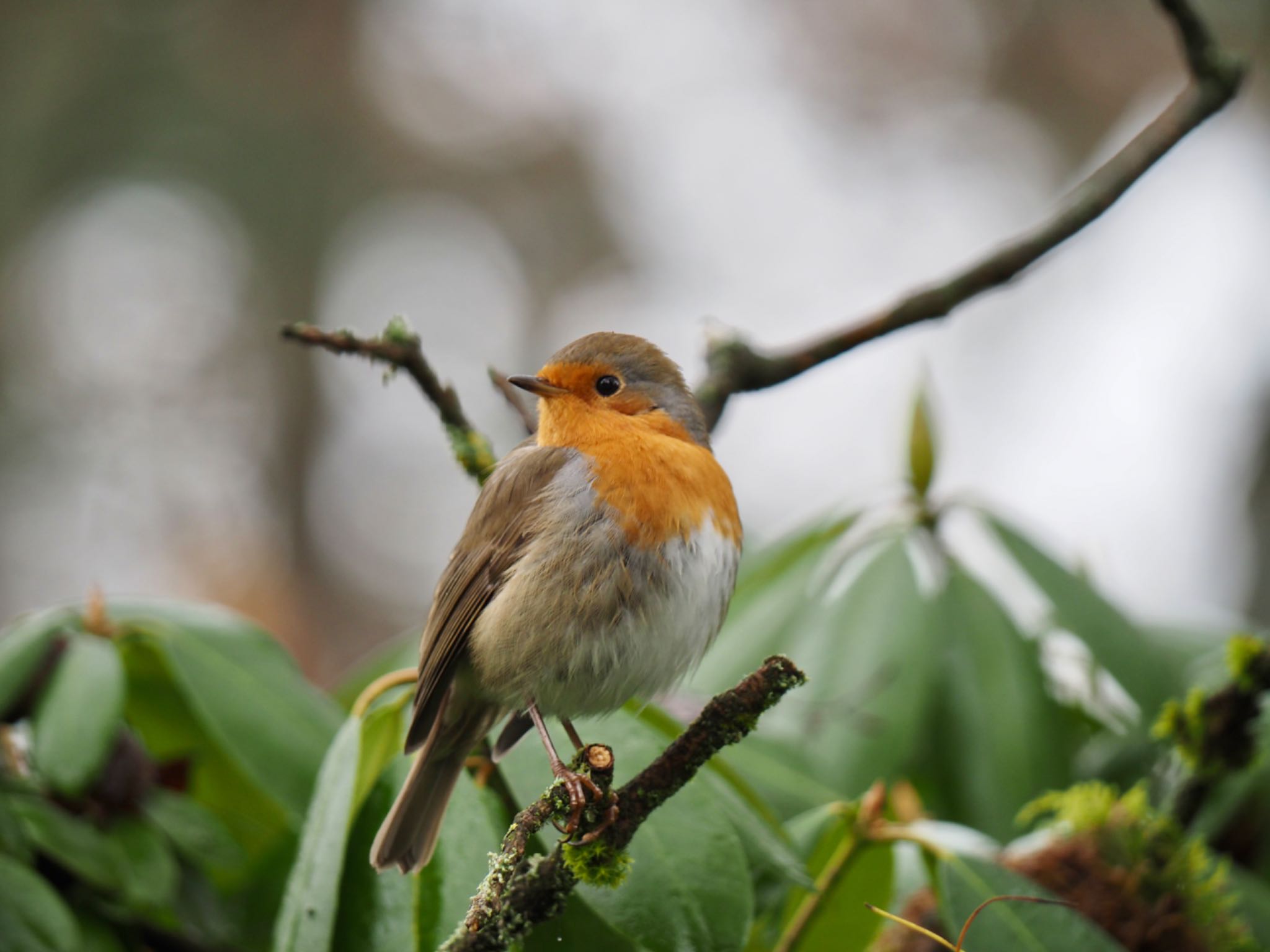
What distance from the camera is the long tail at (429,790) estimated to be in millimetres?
1537

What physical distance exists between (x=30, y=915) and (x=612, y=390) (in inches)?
50.8

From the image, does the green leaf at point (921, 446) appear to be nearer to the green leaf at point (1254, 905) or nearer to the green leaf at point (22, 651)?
the green leaf at point (1254, 905)

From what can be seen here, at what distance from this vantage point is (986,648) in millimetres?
2170

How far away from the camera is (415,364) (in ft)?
5.35

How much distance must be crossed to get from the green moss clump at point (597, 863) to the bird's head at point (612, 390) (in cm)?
95

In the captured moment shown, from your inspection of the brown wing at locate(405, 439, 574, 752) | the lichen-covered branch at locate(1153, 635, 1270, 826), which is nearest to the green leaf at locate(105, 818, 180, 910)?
the brown wing at locate(405, 439, 574, 752)

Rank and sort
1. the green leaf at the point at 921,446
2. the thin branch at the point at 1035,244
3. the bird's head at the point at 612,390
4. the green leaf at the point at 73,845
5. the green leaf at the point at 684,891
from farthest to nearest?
1. the green leaf at the point at 921,446
2. the bird's head at the point at 612,390
3. the thin branch at the point at 1035,244
4. the green leaf at the point at 73,845
5. the green leaf at the point at 684,891

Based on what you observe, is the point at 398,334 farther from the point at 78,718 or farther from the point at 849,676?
the point at 849,676

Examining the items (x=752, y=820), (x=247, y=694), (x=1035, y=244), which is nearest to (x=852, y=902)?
(x=752, y=820)

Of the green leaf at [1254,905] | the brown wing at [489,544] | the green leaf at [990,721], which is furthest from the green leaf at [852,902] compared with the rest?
the brown wing at [489,544]

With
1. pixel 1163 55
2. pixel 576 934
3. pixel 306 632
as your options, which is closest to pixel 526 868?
Result: pixel 576 934

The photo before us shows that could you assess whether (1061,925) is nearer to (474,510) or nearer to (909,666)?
(909,666)

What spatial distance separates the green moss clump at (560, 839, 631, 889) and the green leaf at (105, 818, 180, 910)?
80 centimetres

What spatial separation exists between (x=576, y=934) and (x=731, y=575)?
68 centimetres
